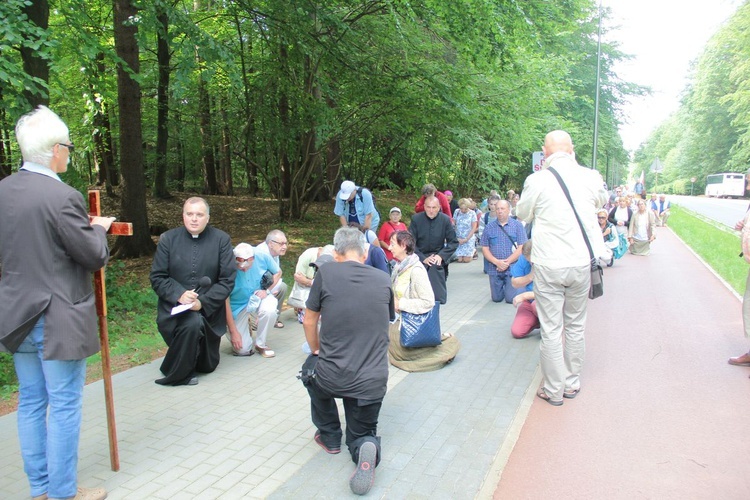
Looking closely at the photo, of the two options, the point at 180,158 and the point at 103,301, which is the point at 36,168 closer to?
the point at 103,301

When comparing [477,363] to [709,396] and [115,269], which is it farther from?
[115,269]

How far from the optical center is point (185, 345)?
216 inches

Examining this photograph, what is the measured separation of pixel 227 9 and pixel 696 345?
36.5ft

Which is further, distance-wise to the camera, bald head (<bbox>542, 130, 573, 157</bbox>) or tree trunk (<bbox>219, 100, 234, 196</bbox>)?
tree trunk (<bbox>219, 100, 234, 196</bbox>)

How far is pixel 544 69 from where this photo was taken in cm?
1497

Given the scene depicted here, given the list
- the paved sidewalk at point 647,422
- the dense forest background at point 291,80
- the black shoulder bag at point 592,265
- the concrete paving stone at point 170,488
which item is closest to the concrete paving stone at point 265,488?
the concrete paving stone at point 170,488

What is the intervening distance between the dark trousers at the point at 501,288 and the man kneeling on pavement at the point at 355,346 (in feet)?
19.6

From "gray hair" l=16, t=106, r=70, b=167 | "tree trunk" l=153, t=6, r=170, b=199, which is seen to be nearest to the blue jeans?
"gray hair" l=16, t=106, r=70, b=167

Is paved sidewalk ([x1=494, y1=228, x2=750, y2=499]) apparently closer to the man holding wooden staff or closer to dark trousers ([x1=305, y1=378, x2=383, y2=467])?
dark trousers ([x1=305, y1=378, x2=383, y2=467])

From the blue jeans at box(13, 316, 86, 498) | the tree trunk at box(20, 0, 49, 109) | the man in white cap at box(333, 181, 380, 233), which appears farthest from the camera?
the man in white cap at box(333, 181, 380, 233)

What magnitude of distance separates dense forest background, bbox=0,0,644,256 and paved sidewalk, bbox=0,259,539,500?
3.53m

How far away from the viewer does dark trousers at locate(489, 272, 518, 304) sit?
31.2ft

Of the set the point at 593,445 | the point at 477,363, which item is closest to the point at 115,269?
the point at 477,363

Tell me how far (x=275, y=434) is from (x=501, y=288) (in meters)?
5.93
